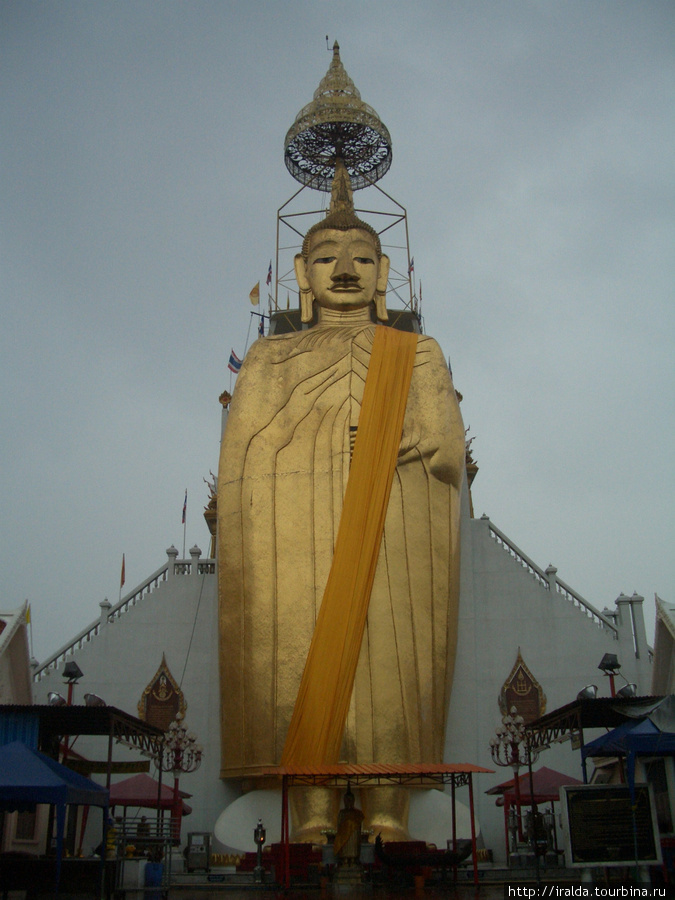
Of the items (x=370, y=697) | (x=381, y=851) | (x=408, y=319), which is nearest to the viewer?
(x=381, y=851)

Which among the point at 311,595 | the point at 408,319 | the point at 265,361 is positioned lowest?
the point at 311,595

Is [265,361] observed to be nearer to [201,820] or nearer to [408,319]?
[408,319]

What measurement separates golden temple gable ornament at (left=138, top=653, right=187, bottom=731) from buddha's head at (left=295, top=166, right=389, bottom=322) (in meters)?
5.69

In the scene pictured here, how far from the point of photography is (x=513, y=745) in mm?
11305

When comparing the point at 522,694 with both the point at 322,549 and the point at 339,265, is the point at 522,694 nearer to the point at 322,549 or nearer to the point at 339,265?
the point at 322,549

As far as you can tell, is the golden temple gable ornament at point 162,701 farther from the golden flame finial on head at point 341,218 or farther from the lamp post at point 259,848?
the golden flame finial on head at point 341,218

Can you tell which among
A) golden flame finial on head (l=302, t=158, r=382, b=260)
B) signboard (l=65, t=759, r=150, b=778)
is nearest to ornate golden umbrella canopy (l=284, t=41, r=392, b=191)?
golden flame finial on head (l=302, t=158, r=382, b=260)

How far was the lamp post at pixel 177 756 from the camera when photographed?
11.5 metres

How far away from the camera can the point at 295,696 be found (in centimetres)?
1177

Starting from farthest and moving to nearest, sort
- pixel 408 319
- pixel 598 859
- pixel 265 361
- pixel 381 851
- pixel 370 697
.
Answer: pixel 408 319 → pixel 265 361 → pixel 370 697 → pixel 381 851 → pixel 598 859

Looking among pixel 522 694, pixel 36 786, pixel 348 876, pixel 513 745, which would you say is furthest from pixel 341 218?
pixel 36 786

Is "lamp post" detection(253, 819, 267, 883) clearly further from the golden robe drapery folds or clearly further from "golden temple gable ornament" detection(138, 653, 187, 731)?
"golden temple gable ornament" detection(138, 653, 187, 731)

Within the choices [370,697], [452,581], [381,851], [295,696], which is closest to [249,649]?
[295,696]

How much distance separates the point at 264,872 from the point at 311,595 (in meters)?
3.54
